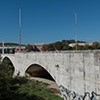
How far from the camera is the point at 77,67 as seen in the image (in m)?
25.7

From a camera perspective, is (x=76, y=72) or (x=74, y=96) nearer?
(x=74, y=96)

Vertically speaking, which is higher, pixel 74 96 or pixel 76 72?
pixel 76 72

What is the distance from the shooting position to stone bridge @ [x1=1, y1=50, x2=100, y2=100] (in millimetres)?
21766

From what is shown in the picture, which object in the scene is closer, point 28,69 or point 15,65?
point 28,69

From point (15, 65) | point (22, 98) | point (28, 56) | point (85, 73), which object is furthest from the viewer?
point (15, 65)

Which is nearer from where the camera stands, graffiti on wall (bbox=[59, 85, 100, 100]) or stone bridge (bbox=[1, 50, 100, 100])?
graffiti on wall (bbox=[59, 85, 100, 100])

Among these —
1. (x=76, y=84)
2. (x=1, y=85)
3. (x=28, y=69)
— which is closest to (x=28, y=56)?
(x=28, y=69)

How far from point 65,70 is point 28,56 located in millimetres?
18879

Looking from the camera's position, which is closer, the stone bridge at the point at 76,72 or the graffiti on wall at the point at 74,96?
the graffiti on wall at the point at 74,96

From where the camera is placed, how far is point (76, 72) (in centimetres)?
2603

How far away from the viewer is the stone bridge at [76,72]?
21.8m

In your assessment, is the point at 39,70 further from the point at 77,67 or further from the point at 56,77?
the point at 77,67

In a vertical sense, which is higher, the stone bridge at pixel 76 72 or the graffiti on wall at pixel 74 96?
the stone bridge at pixel 76 72

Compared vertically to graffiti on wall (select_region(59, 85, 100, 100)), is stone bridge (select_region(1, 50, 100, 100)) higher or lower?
higher
